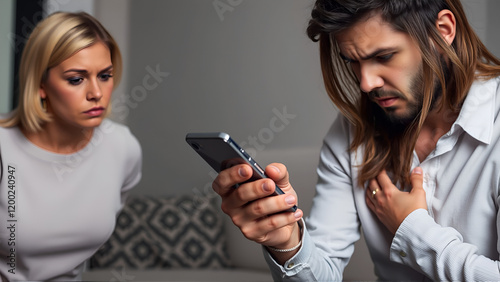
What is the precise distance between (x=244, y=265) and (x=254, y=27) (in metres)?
1.03

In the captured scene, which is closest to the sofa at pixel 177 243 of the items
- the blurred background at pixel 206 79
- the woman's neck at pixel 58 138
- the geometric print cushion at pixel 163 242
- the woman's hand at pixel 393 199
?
the geometric print cushion at pixel 163 242

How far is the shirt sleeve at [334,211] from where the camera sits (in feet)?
3.72

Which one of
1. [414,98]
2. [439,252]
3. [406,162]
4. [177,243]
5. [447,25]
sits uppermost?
[447,25]

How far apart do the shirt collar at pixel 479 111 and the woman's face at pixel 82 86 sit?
2.66ft

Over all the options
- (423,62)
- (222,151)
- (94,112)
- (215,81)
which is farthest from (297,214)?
(215,81)

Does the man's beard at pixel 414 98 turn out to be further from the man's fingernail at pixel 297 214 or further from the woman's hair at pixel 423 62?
the man's fingernail at pixel 297 214

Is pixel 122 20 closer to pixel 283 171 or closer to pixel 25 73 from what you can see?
pixel 25 73

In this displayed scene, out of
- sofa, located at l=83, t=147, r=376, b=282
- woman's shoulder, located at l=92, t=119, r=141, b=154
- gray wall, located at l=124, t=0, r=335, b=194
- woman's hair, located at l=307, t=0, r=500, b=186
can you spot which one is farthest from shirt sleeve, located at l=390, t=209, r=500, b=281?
sofa, located at l=83, t=147, r=376, b=282

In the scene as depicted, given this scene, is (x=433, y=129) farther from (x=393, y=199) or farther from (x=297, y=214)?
(x=297, y=214)

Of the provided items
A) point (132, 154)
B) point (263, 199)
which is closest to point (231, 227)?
point (132, 154)

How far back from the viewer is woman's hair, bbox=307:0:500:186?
3.36ft

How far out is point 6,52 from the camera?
2.08m

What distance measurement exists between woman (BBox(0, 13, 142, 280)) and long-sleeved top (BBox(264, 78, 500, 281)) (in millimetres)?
572

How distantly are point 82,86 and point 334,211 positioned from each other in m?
0.67
